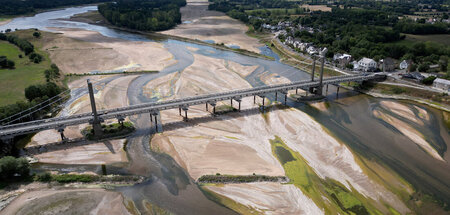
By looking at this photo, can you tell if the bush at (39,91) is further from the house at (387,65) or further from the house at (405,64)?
the house at (405,64)

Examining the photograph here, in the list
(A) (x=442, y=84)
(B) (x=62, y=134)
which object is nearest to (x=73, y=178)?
(B) (x=62, y=134)

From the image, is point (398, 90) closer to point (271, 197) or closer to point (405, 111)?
point (405, 111)

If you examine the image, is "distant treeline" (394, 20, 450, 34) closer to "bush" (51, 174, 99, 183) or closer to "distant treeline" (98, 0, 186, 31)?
"distant treeline" (98, 0, 186, 31)

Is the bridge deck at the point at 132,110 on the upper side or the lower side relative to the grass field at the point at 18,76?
lower

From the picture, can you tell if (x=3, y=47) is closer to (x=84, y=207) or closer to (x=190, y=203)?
(x=84, y=207)

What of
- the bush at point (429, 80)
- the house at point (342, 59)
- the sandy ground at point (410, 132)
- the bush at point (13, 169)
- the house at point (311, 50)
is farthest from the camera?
the house at point (311, 50)

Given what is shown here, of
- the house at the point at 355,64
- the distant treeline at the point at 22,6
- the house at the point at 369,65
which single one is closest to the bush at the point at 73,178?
the house at the point at 369,65
